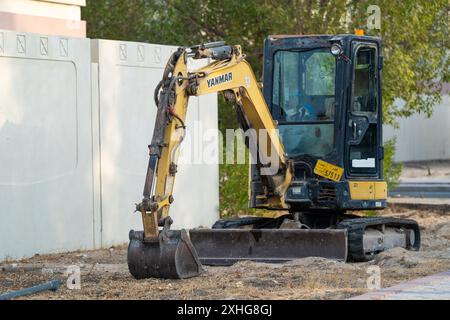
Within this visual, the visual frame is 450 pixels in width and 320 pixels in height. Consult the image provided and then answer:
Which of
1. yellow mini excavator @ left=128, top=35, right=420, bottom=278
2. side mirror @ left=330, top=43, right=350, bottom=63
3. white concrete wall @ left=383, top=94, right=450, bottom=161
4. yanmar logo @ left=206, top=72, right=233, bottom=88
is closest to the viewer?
yanmar logo @ left=206, top=72, right=233, bottom=88

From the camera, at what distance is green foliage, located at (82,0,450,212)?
65.2 ft

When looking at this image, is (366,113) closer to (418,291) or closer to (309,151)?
(309,151)

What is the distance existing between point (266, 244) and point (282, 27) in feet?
25.1

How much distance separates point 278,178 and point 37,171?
11.4ft

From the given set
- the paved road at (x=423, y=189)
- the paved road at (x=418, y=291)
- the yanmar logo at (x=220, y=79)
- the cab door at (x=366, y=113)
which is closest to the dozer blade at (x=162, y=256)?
the yanmar logo at (x=220, y=79)

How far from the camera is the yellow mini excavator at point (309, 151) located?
515 inches

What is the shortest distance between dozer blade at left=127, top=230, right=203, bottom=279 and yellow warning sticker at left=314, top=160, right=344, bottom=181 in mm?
2845

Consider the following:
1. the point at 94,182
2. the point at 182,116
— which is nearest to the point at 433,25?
the point at 94,182

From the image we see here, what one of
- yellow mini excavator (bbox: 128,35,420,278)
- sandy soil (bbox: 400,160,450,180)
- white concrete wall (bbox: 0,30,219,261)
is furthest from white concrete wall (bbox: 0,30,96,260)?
sandy soil (bbox: 400,160,450,180)

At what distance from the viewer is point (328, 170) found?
13719mm

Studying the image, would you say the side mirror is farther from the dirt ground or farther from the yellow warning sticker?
the dirt ground

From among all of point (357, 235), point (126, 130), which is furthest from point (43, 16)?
point (357, 235)

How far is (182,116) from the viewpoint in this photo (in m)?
11.6
